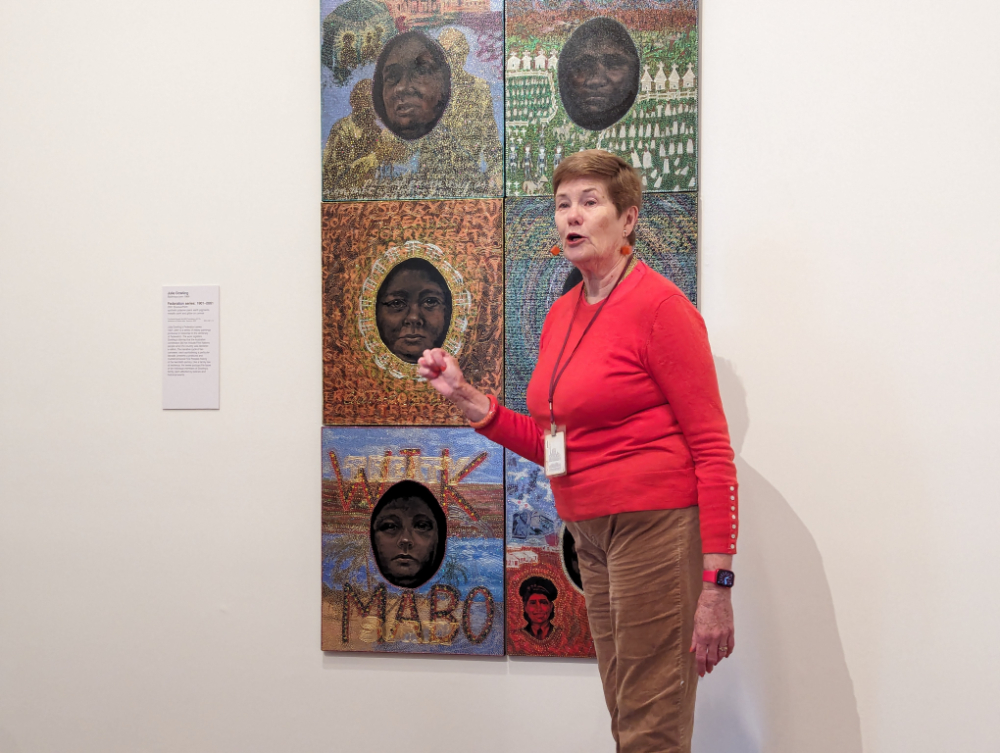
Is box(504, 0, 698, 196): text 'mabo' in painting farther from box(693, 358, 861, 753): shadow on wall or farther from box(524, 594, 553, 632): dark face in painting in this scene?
box(524, 594, 553, 632): dark face in painting

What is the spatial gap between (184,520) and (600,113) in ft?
6.34

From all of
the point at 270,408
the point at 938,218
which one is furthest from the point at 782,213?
the point at 270,408

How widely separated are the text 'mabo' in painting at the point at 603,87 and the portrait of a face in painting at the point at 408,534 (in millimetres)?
1035

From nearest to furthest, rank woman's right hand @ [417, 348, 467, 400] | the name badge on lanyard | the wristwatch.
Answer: the wristwatch, the name badge on lanyard, woman's right hand @ [417, 348, 467, 400]

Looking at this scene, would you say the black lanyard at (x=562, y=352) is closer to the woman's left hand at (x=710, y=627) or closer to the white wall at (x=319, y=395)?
the woman's left hand at (x=710, y=627)

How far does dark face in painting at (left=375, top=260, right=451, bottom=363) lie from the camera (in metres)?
2.29

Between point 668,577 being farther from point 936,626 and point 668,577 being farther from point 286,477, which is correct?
point 286,477

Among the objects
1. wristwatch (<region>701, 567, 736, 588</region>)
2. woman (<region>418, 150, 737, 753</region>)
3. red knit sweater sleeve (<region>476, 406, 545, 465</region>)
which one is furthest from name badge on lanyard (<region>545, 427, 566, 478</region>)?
wristwatch (<region>701, 567, 736, 588</region>)

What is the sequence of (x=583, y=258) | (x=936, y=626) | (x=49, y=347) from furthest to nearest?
(x=49, y=347) → (x=936, y=626) → (x=583, y=258)

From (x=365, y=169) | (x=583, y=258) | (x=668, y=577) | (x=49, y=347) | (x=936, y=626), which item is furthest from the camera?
(x=49, y=347)

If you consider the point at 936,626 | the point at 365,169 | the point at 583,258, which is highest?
the point at 365,169

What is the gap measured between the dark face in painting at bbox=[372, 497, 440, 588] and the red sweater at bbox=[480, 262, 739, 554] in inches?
30.8

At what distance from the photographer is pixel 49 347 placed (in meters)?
2.47

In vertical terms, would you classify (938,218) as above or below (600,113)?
below
